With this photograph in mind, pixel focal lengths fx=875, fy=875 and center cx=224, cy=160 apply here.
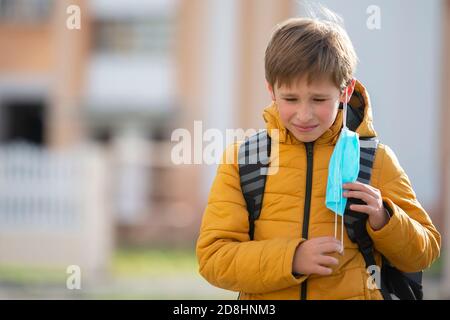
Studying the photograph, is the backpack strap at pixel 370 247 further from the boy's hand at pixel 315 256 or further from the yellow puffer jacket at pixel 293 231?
the boy's hand at pixel 315 256

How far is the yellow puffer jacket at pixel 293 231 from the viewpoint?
2.27m

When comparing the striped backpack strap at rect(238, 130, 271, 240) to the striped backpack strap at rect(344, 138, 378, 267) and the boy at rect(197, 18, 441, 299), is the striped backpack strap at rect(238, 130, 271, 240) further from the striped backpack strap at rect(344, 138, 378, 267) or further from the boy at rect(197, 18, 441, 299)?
the striped backpack strap at rect(344, 138, 378, 267)

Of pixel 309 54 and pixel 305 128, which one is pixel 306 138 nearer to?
pixel 305 128

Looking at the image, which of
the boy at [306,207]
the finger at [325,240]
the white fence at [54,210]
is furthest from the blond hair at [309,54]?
the white fence at [54,210]

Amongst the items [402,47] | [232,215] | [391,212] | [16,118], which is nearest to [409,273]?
[391,212]

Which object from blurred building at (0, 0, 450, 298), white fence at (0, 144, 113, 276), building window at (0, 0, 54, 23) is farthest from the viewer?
building window at (0, 0, 54, 23)

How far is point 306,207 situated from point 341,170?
0.14m

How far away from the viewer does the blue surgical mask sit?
226 centimetres

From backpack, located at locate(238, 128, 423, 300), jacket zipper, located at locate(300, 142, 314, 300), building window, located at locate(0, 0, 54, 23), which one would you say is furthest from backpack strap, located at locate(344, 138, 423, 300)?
building window, located at locate(0, 0, 54, 23)

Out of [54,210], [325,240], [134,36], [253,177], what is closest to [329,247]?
[325,240]

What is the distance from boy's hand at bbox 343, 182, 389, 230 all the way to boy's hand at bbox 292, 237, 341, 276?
114 millimetres

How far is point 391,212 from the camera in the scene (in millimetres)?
2279

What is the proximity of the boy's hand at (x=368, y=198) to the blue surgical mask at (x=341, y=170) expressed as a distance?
0.07 feet

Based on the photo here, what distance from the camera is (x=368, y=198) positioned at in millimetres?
2236
